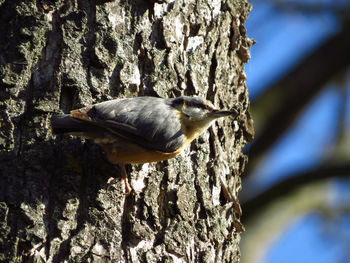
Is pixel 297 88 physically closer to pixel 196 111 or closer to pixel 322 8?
pixel 322 8

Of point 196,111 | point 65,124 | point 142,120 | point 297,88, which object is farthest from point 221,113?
point 297,88

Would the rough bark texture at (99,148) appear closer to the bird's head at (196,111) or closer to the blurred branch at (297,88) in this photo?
the bird's head at (196,111)

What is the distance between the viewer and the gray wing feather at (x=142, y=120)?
2.68 metres

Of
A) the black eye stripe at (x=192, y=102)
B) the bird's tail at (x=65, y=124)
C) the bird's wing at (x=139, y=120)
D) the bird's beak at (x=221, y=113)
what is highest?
the black eye stripe at (x=192, y=102)

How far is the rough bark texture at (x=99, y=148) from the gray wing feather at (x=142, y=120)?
0.18 m

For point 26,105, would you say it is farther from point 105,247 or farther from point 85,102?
point 105,247

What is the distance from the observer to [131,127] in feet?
8.97

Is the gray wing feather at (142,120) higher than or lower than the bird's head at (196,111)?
lower

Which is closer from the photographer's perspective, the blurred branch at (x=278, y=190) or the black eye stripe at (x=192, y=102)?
the black eye stripe at (x=192, y=102)

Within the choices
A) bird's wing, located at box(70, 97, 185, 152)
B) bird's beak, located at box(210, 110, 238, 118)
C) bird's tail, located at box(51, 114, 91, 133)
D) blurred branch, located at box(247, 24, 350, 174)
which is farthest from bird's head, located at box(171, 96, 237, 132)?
blurred branch, located at box(247, 24, 350, 174)

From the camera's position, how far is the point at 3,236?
2.40 meters

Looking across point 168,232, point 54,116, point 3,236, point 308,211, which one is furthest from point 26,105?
point 308,211

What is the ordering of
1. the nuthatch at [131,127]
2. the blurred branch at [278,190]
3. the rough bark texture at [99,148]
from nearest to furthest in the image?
the rough bark texture at [99,148], the nuthatch at [131,127], the blurred branch at [278,190]

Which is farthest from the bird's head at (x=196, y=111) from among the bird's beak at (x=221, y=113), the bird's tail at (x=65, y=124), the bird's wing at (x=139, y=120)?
the bird's tail at (x=65, y=124)
